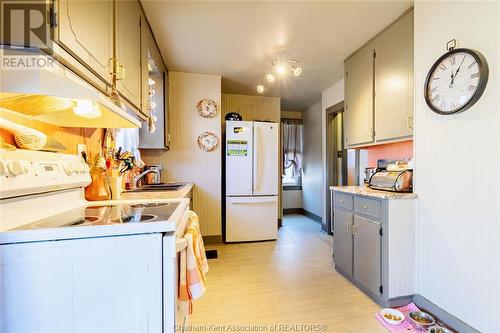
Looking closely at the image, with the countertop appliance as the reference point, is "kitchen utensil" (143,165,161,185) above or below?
above

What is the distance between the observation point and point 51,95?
2.88 ft

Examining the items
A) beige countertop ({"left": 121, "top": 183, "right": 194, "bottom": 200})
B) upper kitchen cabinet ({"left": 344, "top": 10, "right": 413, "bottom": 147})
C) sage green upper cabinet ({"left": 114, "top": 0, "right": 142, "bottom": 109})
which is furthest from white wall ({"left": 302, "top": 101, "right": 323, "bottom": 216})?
sage green upper cabinet ({"left": 114, "top": 0, "right": 142, "bottom": 109})

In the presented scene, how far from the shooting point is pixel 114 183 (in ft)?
5.45

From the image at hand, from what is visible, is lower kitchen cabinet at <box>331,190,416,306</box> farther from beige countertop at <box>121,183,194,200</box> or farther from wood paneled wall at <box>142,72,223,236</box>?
wood paneled wall at <box>142,72,223,236</box>

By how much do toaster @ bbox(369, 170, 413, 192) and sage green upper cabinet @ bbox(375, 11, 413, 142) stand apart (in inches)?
12.9

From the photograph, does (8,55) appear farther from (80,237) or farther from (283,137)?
(283,137)

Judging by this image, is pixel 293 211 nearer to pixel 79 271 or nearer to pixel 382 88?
pixel 382 88

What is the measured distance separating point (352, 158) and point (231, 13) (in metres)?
2.54

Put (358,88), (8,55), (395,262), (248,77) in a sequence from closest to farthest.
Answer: (8,55), (395,262), (358,88), (248,77)

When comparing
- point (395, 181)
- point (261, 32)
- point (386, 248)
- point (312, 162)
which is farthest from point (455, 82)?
point (312, 162)

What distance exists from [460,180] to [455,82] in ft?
2.13

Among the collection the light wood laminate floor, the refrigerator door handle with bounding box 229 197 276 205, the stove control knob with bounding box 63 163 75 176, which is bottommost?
the light wood laminate floor

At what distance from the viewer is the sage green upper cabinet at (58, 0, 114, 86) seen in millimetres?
856

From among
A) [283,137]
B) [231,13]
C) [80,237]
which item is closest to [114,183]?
[80,237]
